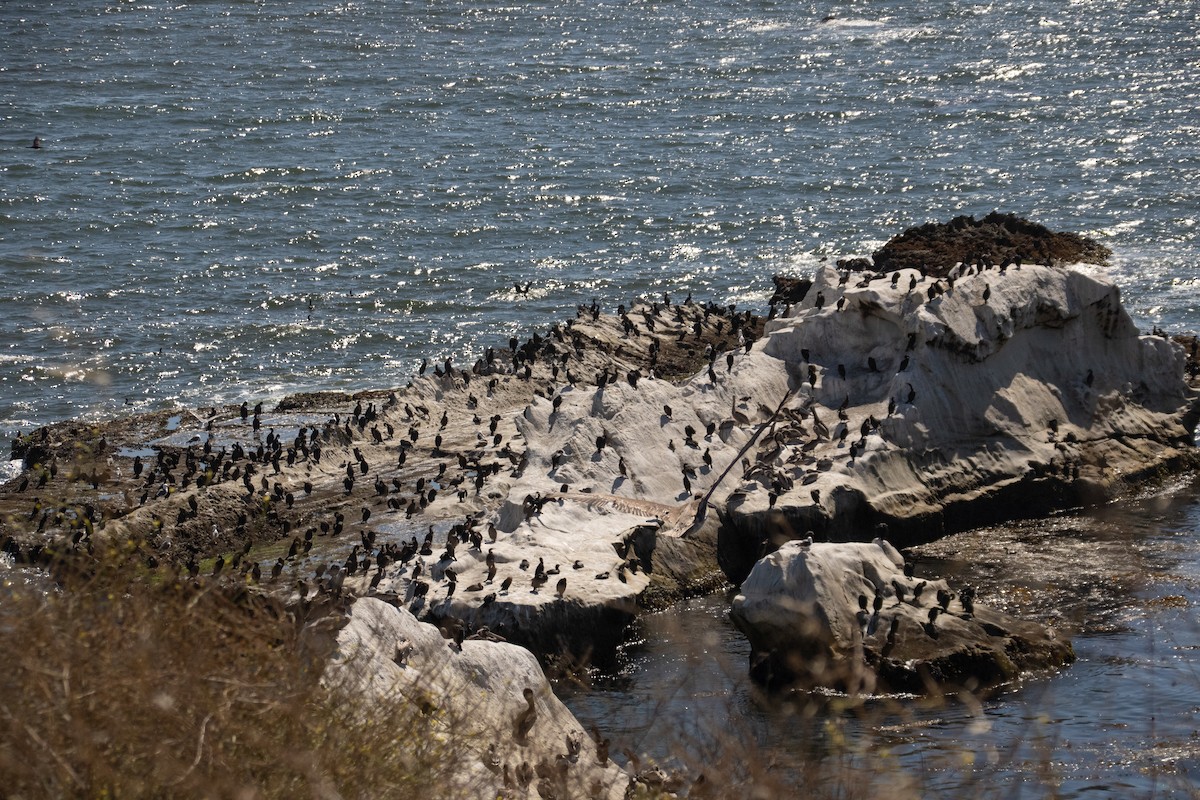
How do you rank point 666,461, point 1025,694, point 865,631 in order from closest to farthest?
1. point 1025,694
2. point 865,631
3. point 666,461

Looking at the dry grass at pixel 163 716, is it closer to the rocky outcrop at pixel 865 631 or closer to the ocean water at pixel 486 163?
the rocky outcrop at pixel 865 631

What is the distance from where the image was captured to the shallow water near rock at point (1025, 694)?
20.0 metres

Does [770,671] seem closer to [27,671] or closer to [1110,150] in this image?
[27,671]

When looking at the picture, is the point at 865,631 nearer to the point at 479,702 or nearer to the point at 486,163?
the point at 479,702

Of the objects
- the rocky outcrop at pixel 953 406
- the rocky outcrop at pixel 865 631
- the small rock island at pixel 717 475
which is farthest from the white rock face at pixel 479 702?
the rocky outcrop at pixel 953 406

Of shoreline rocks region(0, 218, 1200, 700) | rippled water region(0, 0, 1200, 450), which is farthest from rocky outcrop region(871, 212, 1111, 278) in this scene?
shoreline rocks region(0, 218, 1200, 700)

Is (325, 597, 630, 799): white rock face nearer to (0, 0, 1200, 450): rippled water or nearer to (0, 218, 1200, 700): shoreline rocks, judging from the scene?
(0, 218, 1200, 700): shoreline rocks

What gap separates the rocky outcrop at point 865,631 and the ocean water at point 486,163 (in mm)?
7206

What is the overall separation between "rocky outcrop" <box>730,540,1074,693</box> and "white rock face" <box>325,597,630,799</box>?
539 centimetres

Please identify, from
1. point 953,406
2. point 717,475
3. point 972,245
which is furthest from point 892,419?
point 972,245

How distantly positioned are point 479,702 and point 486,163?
54.4 meters

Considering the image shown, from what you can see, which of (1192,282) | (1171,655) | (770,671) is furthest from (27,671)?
(1192,282)

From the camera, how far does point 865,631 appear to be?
78.3 ft

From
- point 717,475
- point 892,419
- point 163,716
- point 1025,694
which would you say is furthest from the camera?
point 892,419
